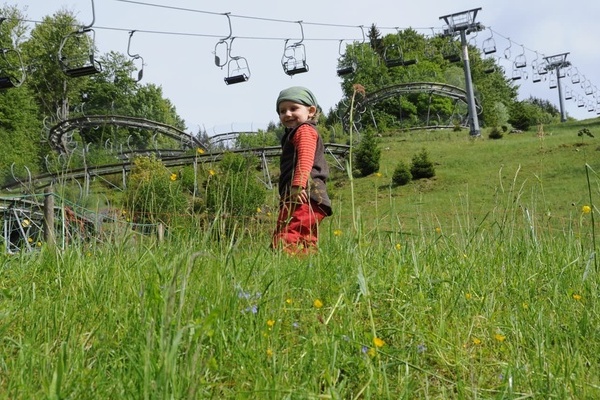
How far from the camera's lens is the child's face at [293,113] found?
417cm

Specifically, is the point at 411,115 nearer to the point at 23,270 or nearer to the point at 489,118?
the point at 489,118

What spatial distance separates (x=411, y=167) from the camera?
30.5m

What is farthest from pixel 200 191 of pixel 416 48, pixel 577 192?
pixel 416 48

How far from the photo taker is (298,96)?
13.7 ft

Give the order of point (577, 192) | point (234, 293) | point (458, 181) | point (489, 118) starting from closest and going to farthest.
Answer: point (234, 293), point (577, 192), point (458, 181), point (489, 118)

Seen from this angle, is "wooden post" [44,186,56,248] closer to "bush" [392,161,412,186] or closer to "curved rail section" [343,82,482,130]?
"bush" [392,161,412,186]

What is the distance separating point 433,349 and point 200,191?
184 centimetres

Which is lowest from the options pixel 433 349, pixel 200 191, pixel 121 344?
pixel 433 349

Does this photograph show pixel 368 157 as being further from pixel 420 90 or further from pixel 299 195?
pixel 299 195

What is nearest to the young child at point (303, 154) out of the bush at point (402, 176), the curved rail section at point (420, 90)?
the bush at point (402, 176)

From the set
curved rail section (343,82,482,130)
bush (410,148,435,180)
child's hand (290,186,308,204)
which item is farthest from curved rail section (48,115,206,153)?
child's hand (290,186,308,204)

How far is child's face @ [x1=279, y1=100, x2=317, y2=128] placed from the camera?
417 centimetres

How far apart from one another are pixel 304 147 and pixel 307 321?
1904mm

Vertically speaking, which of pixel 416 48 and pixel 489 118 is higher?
pixel 416 48
